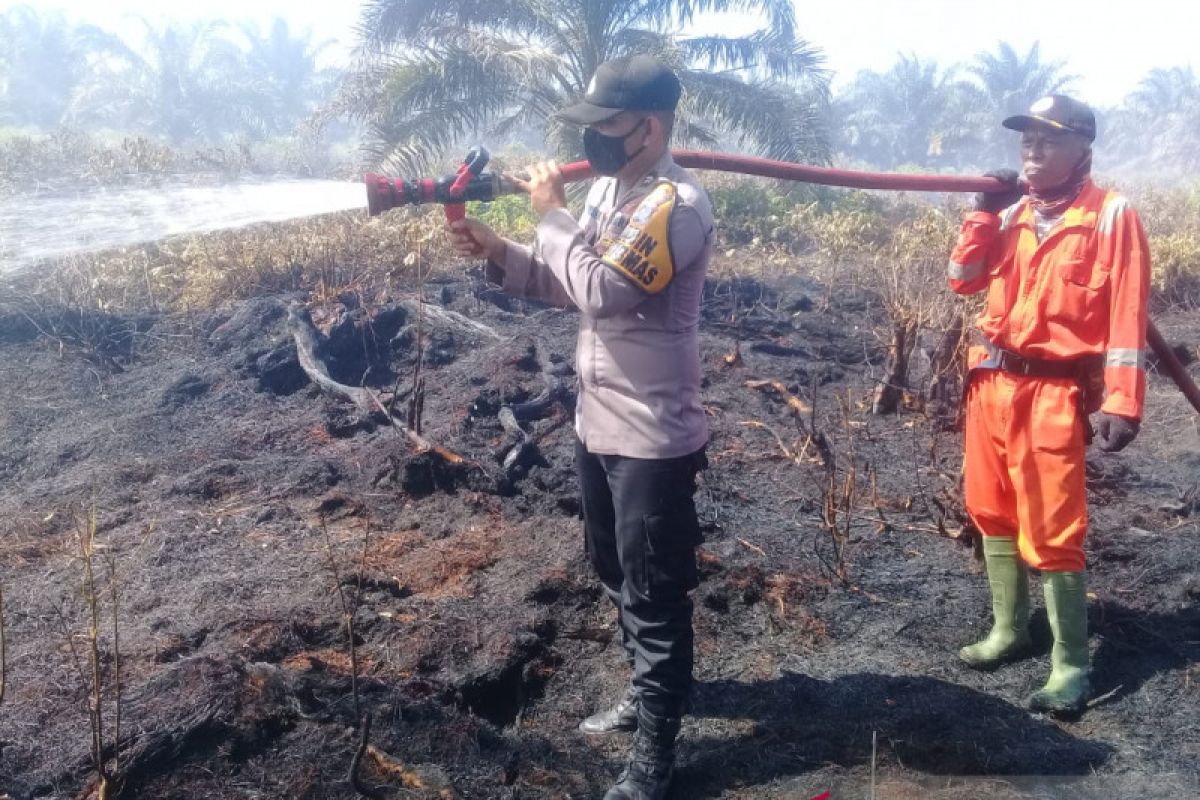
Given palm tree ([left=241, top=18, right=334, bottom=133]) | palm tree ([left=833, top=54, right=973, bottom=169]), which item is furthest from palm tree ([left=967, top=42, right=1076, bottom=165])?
palm tree ([left=241, top=18, right=334, bottom=133])

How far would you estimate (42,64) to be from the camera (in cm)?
3547

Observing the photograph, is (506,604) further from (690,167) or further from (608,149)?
(608,149)

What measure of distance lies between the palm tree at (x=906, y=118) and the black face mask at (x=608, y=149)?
126ft

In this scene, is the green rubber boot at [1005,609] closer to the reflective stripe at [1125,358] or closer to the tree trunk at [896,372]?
the reflective stripe at [1125,358]

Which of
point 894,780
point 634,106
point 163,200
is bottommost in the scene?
point 894,780

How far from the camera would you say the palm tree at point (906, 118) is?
38812 millimetres

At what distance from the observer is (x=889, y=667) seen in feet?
10.7

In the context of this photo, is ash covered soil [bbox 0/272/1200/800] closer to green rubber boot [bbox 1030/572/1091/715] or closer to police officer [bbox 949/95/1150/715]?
green rubber boot [bbox 1030/572/1091/715]

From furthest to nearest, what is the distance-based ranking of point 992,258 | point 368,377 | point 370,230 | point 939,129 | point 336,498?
1. point 939,129
2. point 370,230
3. point 368,377
4. point 336,498
5. point 992,258

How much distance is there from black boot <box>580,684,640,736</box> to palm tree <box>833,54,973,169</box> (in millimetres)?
38633

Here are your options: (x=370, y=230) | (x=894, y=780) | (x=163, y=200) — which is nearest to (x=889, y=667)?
(x=894, y=780)

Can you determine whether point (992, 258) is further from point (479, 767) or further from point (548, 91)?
point (548, 91)

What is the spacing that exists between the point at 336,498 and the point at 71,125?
35622 millimetres

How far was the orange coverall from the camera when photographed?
2.72m
